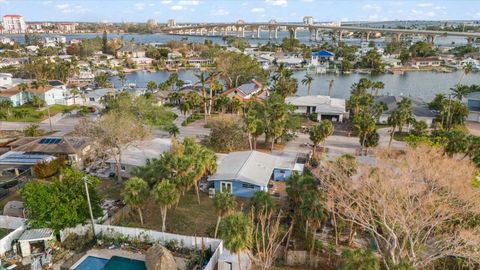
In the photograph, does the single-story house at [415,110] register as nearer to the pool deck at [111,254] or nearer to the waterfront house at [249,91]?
the waterfront house at [249,91]

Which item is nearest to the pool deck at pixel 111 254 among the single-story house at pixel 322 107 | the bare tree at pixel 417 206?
the bare tree at pixel 417 206

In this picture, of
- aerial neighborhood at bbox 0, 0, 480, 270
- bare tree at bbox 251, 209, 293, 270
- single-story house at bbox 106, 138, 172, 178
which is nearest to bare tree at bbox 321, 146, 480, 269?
aerial neighborhood at bbox 0, 0, 480, 270

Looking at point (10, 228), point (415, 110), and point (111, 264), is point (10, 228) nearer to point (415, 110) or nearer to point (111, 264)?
point (111, 264)

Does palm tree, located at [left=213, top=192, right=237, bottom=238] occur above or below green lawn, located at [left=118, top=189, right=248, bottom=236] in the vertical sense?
above

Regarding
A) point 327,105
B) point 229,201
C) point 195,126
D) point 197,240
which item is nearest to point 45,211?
point 197,240

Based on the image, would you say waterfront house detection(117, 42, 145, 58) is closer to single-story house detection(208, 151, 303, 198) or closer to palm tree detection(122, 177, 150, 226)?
single-story house detection(208, 151, 303, 198)

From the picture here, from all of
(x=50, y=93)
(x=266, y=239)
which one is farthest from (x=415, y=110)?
(x=50, y=93)

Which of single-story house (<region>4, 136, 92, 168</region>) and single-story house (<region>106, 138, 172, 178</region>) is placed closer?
single-story house (<region>106, 138, 172, 178</region>)
